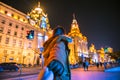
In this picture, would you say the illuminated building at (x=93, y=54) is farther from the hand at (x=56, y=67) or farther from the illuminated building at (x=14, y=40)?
the hand at (x=56, y=67)

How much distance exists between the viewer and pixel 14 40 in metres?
46.9

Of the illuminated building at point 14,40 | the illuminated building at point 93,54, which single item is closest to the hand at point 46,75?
the illuminated building at point 14,40

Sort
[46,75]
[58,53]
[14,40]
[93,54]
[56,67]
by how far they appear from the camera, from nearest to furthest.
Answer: [46,75], [56,67], [58,53], [14,40], [93,54]

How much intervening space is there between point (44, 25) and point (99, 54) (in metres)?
105

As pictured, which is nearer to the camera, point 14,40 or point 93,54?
point 14,40

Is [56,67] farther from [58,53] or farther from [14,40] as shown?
[14,40]

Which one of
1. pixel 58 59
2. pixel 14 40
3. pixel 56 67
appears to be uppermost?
pixel 14 40

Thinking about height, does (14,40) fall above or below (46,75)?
above

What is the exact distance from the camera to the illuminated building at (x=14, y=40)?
4196cm

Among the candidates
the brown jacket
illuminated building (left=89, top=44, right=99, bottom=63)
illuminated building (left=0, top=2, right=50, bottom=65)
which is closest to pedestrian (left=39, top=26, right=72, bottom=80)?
the brown jacket

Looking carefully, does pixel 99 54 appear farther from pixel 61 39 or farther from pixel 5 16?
pixel 61 39

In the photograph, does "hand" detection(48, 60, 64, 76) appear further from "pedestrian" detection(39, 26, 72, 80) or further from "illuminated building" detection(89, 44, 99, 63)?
"illuminated building" detection(89, 44, 99, 63)

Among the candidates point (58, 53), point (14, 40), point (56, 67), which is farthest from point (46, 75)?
point (14, 40)

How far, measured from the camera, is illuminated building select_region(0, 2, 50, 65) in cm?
4196
